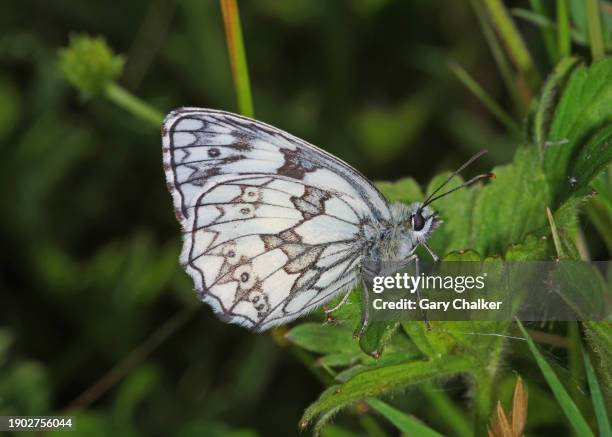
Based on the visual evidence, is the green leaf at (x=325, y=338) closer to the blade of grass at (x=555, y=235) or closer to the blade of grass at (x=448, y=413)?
the blade of grass at (x=448, y=413)

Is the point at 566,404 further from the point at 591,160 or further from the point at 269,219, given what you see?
the point at 269,219

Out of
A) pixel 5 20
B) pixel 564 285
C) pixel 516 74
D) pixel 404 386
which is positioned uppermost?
pixel 5 20

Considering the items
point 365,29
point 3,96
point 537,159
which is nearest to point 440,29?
point 365,29

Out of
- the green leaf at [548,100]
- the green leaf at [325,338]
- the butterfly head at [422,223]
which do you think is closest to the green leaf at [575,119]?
the green leaf at [548,100]

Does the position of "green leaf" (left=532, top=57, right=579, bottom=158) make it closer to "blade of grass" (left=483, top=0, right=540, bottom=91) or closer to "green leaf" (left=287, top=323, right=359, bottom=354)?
"blade of grass" (left=483, top=0, right=540, bottom=91)

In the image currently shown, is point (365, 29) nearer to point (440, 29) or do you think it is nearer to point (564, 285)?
point (440, 29)

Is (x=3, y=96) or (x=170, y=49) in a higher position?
(x=170, y=49)

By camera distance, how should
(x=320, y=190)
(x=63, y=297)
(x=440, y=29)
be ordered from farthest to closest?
(x=440, y=29)
(x=63, y=297)
(x=320, y=190)
